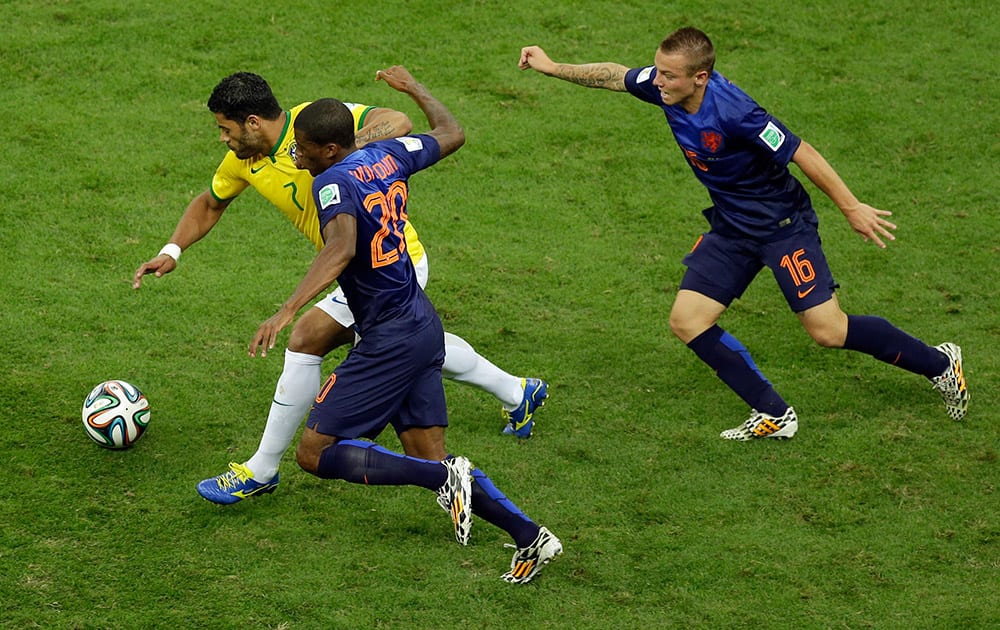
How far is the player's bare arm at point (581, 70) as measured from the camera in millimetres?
6926

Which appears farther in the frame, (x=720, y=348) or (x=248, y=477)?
(x=720, y=348)

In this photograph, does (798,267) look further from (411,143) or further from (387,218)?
(387,218)

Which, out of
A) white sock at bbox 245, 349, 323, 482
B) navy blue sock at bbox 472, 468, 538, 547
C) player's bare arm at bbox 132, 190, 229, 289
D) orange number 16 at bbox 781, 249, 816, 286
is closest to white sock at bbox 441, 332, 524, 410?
white sock at bbox 245, 349, 323, 482

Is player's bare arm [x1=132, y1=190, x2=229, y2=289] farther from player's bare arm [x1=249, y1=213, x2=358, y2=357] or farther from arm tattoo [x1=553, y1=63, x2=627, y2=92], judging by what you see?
arm tattoo [x1=553, y1=63, x2=627, y2=92]

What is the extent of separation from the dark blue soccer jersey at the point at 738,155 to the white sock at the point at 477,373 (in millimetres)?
1476

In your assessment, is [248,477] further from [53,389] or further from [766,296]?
[766,296]

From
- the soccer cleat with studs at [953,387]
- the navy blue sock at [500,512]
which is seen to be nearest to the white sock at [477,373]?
the navy blue sock at [500,512]

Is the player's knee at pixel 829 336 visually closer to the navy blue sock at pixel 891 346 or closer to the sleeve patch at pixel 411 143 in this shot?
the navy blue sock at pixel 891 346

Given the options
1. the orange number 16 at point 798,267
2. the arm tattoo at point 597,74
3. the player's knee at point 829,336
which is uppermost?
the arm tattoo at point 597,74

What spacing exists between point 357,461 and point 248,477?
2.82 feet

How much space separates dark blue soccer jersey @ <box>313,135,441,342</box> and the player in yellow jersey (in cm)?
52

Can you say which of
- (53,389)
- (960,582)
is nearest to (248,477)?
(53,389)

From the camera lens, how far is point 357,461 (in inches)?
215

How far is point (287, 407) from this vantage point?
5992 millimetres
